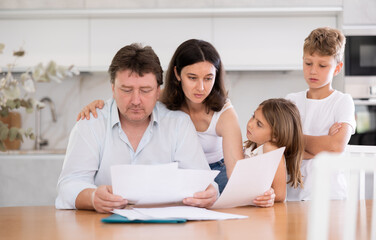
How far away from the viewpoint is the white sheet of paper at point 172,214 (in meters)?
1.34

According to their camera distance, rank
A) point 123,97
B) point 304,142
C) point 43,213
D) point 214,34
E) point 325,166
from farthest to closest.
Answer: point 214,34
point 304,142
point 123,97
point 43,213
point 325,166

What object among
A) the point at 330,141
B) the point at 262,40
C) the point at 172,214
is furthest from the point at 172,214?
the point at 262,40

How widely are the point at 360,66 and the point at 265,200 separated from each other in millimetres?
2276

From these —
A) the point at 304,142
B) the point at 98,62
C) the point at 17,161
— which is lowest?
the point at 17,161

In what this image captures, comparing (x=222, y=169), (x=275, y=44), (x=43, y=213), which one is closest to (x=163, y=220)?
(x=43, y=213)

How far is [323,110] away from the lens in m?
2.19

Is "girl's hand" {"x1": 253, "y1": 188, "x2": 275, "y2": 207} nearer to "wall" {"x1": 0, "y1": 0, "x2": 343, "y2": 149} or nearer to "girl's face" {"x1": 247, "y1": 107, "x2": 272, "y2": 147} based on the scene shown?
"girl's face" {"x1": 247, "y1": 107, "x2": 272, "y2": 147}

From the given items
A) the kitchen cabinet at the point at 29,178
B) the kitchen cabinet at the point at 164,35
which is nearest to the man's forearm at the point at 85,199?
the kitchen cabinet at the point at 29,178

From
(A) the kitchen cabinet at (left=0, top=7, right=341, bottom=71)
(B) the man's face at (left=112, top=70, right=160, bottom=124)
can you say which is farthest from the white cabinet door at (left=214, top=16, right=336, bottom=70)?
(B) the man's face at (left=112, top=70, right=160, bottom=124)

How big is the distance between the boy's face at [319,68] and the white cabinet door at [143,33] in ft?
5.47

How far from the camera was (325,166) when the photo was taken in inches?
28.0

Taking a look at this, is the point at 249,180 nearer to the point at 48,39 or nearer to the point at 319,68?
the point at 319,68

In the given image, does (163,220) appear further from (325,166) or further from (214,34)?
(214,34)

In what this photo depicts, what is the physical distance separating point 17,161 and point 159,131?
6.20ft
